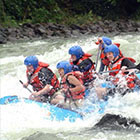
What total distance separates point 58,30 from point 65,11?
159 inches

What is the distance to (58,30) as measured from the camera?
17.8 meters

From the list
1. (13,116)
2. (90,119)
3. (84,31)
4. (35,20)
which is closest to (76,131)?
(90,119)

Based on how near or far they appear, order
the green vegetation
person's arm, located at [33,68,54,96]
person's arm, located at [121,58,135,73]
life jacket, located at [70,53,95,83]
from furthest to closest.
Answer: the green vegetation < life jacket, located at [70,53,95,83] < person's arm, located at [121,58,135,73] < person's arm, located at [33,68,54,96]

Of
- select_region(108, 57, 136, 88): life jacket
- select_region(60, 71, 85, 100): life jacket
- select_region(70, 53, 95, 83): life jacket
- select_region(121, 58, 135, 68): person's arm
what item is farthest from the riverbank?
select_region(60, 71, 85, 100): life jacket

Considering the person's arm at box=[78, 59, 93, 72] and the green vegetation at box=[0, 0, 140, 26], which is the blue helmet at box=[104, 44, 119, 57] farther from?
the green vegetation at box=[0, 0, 140, 26]

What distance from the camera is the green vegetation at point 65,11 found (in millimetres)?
19578

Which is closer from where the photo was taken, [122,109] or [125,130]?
[125,130]

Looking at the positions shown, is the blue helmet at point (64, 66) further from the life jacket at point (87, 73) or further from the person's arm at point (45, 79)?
the life jacket at point (87, 73)

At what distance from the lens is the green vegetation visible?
771 inches

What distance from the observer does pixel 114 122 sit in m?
5.52

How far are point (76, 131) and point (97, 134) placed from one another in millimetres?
419

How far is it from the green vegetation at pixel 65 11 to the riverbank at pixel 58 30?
3.58 ft

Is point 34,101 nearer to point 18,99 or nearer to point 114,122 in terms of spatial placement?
point 18,99

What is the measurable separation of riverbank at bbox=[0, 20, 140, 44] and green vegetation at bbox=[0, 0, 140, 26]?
1.09 m
